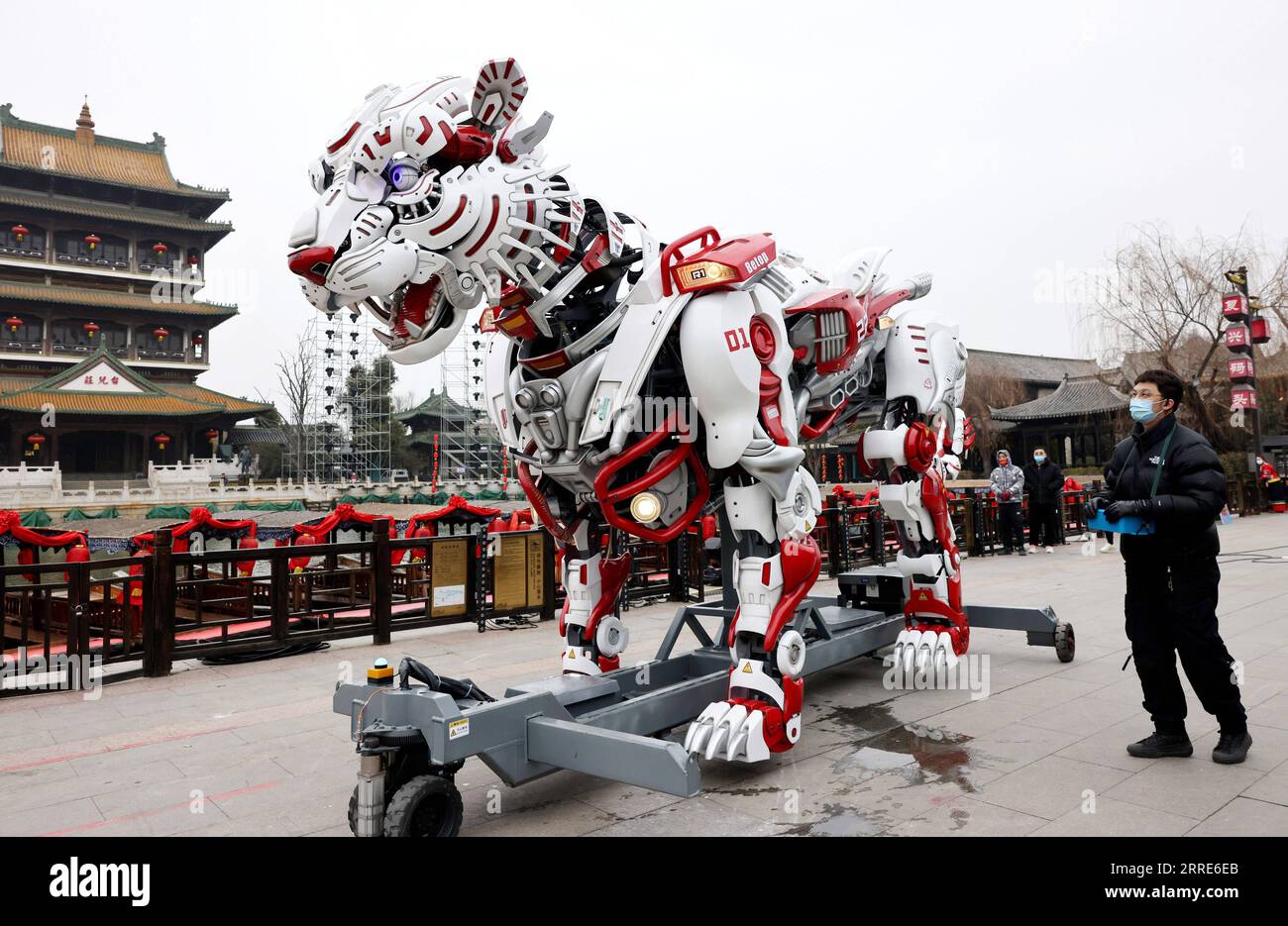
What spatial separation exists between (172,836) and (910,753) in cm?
290

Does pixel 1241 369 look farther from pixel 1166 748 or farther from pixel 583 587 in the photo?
pixel 583 587

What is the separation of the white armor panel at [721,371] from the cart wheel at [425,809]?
5.32 ft

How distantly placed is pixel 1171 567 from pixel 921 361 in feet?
6.69

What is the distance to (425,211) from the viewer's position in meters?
2.93

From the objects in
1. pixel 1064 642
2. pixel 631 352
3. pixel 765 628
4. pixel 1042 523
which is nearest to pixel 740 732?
pixel 765 628

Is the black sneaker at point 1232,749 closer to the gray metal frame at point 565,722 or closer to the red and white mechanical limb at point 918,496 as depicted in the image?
the red and white mechanical limb at point 918,496

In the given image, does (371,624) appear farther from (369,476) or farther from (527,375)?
(369,476)

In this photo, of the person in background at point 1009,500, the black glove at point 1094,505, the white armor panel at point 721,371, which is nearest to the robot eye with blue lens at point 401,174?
the white armor panel at point 721,371

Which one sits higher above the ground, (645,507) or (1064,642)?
(645,507)

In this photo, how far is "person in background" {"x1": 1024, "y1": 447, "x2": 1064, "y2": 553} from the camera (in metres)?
13.0

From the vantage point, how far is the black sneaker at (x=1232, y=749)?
3.37 meters

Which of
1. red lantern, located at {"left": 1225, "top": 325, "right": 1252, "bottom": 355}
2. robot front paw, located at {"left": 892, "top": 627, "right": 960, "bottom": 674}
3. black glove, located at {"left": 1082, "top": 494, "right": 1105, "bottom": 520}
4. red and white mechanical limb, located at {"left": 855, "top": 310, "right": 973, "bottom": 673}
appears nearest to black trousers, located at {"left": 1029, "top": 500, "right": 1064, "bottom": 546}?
red and white mechanical limb, located at {"left": 855, "top": 310, "right": 973, "bottom": 673}

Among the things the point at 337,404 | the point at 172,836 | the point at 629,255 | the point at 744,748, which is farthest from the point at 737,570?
the point at 337,404

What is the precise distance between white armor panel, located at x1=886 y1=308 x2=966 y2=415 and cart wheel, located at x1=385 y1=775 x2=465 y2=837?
3520mm
